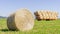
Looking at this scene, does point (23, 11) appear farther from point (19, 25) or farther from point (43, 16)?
point (43, 16)

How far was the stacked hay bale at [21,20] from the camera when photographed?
9883 millimetres

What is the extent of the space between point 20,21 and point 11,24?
66 centimetres

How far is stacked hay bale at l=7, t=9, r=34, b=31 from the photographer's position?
9.88 m

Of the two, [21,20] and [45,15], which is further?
[45,15]

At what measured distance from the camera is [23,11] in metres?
10.5

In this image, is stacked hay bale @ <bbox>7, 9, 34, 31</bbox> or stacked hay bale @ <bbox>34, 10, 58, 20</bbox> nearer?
stacked hay bale @ <bbox>7, 9, 34, 31</bbox>

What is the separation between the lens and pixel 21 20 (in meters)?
10.4

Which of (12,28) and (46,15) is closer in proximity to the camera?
(12,28)

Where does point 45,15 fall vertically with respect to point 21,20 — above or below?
below

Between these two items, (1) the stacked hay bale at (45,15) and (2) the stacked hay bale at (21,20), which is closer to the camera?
(2) the stacked hay bale at (21,20)

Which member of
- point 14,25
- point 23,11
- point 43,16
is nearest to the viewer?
point 14,25

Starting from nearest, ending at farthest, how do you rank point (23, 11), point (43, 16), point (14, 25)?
point (14, 25) < point (23, 11) < point (43, 16)

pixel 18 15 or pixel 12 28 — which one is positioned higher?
pixel 18 15

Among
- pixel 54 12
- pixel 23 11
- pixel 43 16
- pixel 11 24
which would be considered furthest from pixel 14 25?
pixel 54 12
